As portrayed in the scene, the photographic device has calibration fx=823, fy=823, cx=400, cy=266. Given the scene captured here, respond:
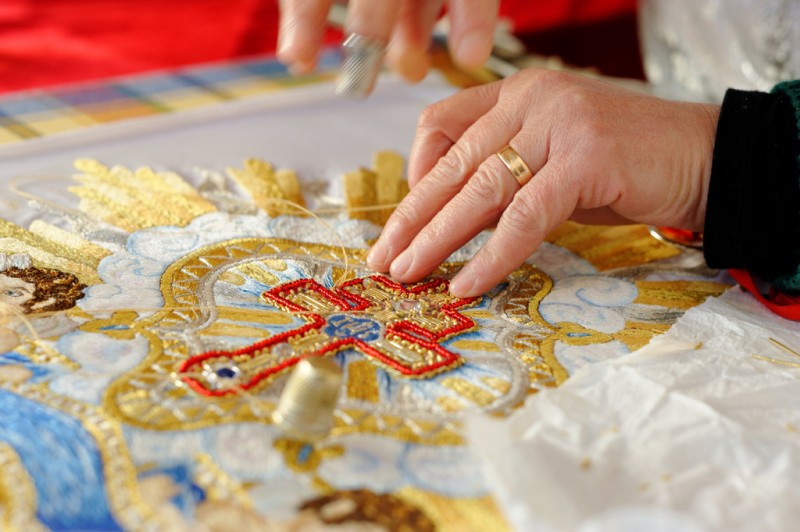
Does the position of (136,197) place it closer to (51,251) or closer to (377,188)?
(51,251)

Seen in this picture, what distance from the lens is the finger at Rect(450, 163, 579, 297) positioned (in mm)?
705

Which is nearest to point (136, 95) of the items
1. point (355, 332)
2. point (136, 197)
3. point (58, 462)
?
point (136, 197)

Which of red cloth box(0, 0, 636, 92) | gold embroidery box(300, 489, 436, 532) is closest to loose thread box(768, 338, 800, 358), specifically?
gold embroidery box(300, 489, 436, 532)

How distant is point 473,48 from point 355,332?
25cm

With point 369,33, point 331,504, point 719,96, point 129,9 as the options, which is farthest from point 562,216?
point 129,9

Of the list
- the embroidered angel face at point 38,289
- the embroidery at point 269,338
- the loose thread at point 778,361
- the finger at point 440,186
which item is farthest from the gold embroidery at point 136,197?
the loose thread at point 778,361

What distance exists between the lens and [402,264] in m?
0.73

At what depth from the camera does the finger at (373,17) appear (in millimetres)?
625

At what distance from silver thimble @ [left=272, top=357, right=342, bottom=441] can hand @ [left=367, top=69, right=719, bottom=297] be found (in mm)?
244

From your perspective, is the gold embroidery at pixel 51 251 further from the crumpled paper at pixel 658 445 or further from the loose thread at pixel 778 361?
the loose thread at pixel 778 361

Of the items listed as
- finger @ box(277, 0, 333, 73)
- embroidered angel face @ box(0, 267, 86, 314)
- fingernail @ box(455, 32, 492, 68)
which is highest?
finger @ box(277, 0, 333, 73)

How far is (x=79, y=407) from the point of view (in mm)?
530

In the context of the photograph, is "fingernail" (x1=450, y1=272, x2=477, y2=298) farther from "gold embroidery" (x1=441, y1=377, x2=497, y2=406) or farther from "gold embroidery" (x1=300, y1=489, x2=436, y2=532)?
"gold embroidery" (x1=300, y1=489, x2=436, y2=532)

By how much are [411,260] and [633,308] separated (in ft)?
0.67
